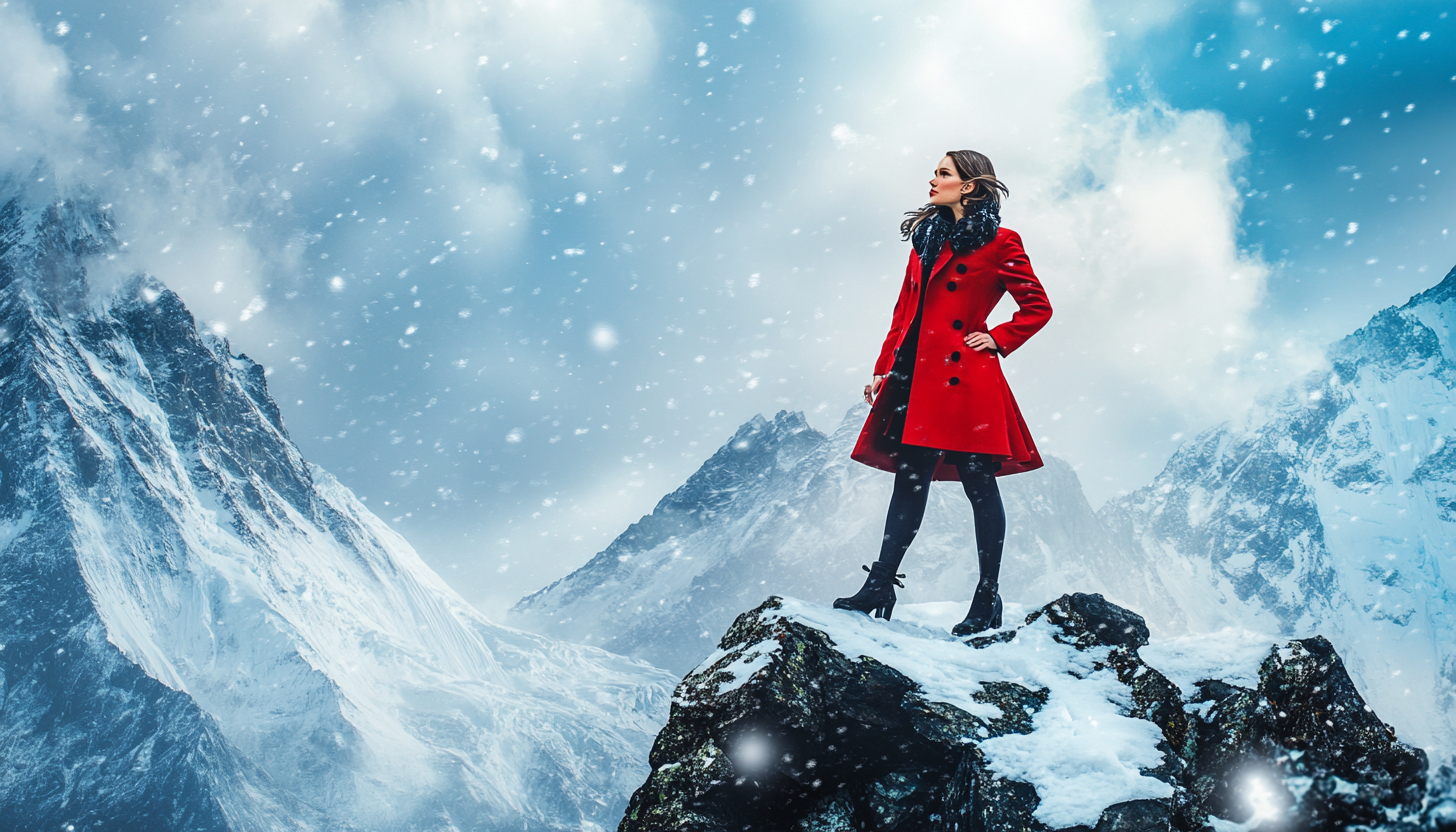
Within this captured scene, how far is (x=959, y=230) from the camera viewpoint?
5.18 meters

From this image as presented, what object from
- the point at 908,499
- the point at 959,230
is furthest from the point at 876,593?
the point at 959,230

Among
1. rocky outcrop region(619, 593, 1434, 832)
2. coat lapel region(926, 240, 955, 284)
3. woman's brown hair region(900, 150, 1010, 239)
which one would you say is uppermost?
woman's brown hair region(900, 150, 1010, 239)

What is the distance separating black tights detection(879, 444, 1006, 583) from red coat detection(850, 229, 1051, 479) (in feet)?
0.43

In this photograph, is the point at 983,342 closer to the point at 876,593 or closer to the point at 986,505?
the point at 986,505

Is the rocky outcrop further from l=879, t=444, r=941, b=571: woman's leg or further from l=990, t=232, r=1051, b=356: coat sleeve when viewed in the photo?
l=990, t=232, r=1051, b=356: coat sleeve

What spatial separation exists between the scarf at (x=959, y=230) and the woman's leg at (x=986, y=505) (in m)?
1.32

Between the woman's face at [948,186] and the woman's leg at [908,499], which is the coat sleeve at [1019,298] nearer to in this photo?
the woman's face at [948,186]

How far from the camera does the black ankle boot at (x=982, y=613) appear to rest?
535cm

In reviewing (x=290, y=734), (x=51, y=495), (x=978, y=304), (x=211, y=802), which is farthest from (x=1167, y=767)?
(x=51, y=495)

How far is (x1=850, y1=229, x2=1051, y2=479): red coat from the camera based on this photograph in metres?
5.00

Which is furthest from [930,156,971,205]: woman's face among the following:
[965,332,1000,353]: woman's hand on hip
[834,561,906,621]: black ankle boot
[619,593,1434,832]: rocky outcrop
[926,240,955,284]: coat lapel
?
[619,593,1434,832]: rocky outcrop

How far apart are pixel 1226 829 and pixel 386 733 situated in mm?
219365

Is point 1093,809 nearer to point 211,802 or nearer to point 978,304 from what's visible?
point 978,304

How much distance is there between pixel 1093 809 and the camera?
3.40 m
